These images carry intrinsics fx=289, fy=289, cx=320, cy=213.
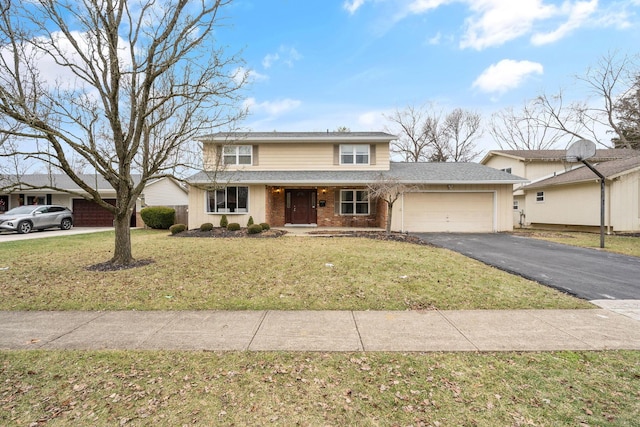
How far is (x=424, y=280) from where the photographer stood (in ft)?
20.1

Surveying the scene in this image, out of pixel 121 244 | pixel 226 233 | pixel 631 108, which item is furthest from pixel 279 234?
pixel 631 108

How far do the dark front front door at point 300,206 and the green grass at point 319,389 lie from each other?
14.1m

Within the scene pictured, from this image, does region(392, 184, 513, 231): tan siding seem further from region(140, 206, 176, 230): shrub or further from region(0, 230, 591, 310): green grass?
region(140, 206, 176, 230): shrub

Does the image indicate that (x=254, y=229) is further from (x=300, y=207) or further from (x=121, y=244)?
(x=121, y=244)

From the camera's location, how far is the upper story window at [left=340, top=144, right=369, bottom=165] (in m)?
16.6

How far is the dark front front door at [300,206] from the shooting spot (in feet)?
56.5

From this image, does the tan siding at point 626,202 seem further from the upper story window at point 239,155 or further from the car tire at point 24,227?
the car tire at point 24,227

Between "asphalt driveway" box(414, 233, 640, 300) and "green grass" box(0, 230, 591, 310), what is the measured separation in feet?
2.26

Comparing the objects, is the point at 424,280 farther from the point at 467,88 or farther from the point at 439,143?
the point at 439,143

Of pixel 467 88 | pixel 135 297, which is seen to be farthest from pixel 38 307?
pixel 467 88

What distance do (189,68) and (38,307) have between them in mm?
6627

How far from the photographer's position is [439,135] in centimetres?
3228

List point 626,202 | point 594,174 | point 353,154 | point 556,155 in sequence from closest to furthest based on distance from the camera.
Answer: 1. point 626,202
2. point 594,174
3. point 353,154
4. point 556,155

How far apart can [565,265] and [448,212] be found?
7.79 metres
